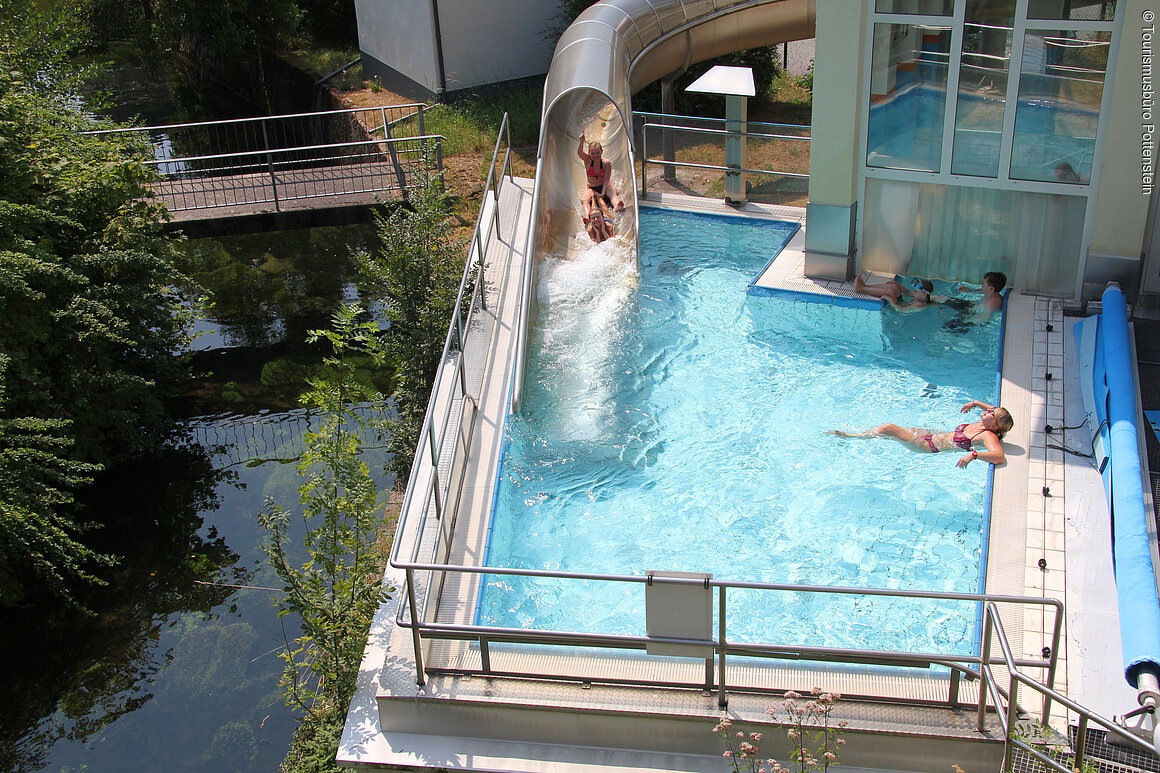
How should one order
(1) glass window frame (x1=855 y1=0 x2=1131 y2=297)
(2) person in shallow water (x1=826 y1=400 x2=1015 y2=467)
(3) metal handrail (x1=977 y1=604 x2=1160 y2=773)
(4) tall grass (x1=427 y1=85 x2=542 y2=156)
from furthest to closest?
(4) tall grass (x1=427 y1=85 x2=542 y2=156)
(1) glass window frame (x1=855 y1=0 x2=1131 y2=297)
(2) person in shallow water (x1=826 y1=400 x2=1015 y2=467)
(3) metal handrail (x1=977 y1=604 x2=1160 y2=773)

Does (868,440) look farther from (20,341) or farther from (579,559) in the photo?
(20,341)

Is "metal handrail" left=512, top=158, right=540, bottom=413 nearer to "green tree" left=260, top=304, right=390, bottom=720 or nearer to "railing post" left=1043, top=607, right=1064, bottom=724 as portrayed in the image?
"green tree" left=260, top=304, right=390, bottom=720

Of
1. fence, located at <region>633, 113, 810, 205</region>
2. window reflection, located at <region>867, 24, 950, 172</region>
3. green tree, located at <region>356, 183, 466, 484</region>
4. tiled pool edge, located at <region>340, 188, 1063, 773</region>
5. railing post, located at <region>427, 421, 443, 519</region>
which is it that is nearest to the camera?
tiled pool edge, located at <region>340, 188, 1063, 773</region>

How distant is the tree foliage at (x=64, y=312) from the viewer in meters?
8.05

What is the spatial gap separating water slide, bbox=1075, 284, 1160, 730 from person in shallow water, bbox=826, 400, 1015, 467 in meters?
0.70

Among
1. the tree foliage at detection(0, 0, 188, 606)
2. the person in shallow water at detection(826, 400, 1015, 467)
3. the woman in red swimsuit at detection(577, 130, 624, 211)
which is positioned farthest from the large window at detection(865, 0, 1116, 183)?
the tree foliage at detection(0, 0, 188, 606)

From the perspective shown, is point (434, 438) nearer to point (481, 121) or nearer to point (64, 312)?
point (64, 312)

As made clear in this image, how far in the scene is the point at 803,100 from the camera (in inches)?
682

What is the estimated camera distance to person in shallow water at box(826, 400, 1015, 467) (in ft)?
25.4

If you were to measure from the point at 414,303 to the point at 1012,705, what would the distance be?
705 centimetres

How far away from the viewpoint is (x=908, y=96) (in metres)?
9.78

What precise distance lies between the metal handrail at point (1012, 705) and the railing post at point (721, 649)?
4.41 feet

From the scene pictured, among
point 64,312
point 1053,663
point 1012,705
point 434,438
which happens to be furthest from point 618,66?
point 1012,705

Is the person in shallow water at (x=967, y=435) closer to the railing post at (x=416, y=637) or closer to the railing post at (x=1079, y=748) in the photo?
the railing post at (x=1079, y=748)
